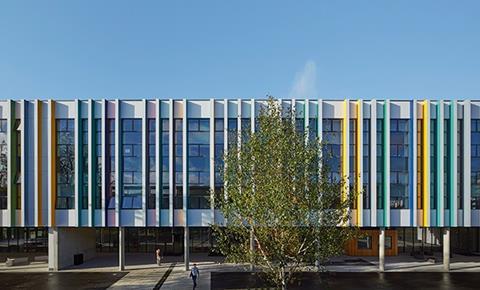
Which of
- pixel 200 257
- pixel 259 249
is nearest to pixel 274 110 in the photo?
pixel 259 249

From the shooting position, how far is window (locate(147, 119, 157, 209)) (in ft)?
103

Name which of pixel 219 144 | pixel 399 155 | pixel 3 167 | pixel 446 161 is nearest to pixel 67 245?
pixel 3 167

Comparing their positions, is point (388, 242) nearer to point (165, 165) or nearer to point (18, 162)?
point (165, 165)

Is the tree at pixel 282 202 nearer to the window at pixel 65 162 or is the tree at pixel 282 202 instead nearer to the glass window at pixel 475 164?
the window at pixel 65 162

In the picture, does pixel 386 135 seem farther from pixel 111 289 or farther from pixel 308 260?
pixel 111 289

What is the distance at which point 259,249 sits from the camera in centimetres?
1623

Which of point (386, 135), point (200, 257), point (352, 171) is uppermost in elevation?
point (386, 135)

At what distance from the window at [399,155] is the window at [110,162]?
66.1ft

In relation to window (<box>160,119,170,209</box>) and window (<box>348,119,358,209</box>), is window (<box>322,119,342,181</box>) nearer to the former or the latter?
window (<box>348,119,358,209</box>)

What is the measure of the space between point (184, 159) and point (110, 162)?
17.8 ft

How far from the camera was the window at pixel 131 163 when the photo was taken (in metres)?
31.5

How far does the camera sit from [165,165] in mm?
31656

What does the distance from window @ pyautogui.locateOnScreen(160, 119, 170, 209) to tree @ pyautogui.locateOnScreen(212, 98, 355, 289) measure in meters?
15.6

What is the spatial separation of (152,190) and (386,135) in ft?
56.7
